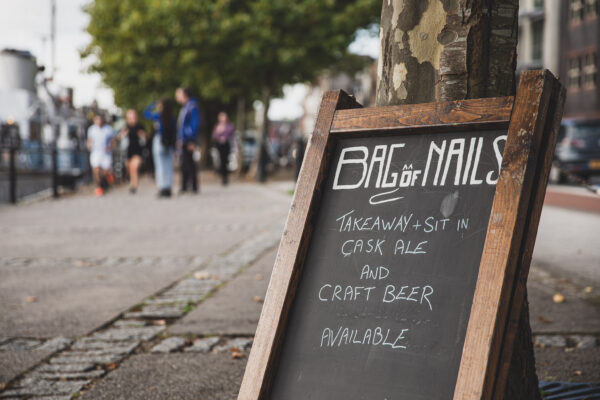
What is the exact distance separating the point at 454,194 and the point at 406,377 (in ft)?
2.16

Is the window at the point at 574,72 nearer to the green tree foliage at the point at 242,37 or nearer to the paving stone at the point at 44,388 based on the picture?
the green tree foliage at the point at 242,37

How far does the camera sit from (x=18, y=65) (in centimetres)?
3145

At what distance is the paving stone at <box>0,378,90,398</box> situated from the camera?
3.34m

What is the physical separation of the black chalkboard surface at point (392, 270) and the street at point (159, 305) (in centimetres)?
97

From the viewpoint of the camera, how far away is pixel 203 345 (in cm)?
410

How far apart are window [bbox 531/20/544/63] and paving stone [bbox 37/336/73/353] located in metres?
37.2

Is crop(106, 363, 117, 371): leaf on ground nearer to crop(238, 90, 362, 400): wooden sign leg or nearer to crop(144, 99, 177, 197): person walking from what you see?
crop(238, 90, 362, 400): wooden sign leg

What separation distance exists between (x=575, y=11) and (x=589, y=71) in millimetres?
3180

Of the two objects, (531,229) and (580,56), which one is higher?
(580,56)

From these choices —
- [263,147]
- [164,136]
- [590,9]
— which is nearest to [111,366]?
[164,136]

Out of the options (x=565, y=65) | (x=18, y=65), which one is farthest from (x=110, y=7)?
(x=565, y=65)

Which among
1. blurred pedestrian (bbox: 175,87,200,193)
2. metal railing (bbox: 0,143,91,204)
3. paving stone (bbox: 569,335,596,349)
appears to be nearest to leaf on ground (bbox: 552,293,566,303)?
paving stone (bbox: 569,335,596,349)

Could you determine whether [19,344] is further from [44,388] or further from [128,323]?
[44,388]

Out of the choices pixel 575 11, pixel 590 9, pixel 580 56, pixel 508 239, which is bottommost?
pixel 508 239
